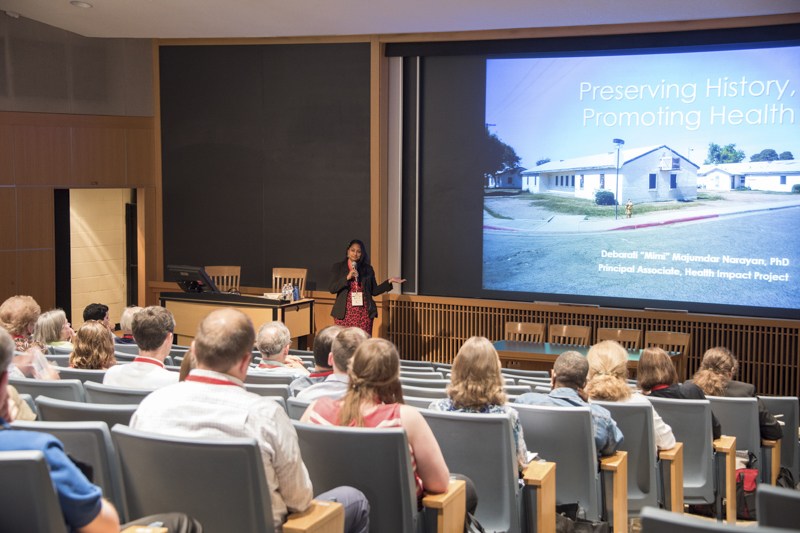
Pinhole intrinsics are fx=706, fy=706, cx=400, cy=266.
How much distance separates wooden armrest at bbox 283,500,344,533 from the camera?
197cm

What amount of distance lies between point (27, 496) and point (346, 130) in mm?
8066

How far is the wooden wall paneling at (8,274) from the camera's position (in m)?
8.51

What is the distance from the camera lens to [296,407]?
2.84m

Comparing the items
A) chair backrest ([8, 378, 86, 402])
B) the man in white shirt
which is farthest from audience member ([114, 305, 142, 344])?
chair backrest ([8, 378, 86, 402])

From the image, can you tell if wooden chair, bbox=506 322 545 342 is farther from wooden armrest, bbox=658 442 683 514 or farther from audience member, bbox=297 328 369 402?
audience member, bbox=297 328 369 402

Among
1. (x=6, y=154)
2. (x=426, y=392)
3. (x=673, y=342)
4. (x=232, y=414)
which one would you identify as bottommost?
(x=673, y=342)

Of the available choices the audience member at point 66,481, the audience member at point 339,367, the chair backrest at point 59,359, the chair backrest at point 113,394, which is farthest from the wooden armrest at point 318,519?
the chair backrest at point 59,359

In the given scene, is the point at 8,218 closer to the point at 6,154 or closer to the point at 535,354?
the point at 6,154

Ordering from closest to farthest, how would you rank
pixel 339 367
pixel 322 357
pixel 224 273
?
pixel 339 367 → pixel 322 357 → pixel 224 273

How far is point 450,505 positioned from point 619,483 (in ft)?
3.64

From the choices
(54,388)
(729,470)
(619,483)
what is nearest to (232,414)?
(54,388)

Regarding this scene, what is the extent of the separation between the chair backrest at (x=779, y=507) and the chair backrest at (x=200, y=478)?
1.20 metres

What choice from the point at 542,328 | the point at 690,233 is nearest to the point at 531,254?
the point at 542,328

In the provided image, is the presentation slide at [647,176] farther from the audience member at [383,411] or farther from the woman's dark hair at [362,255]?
the audience member at [383,411]
